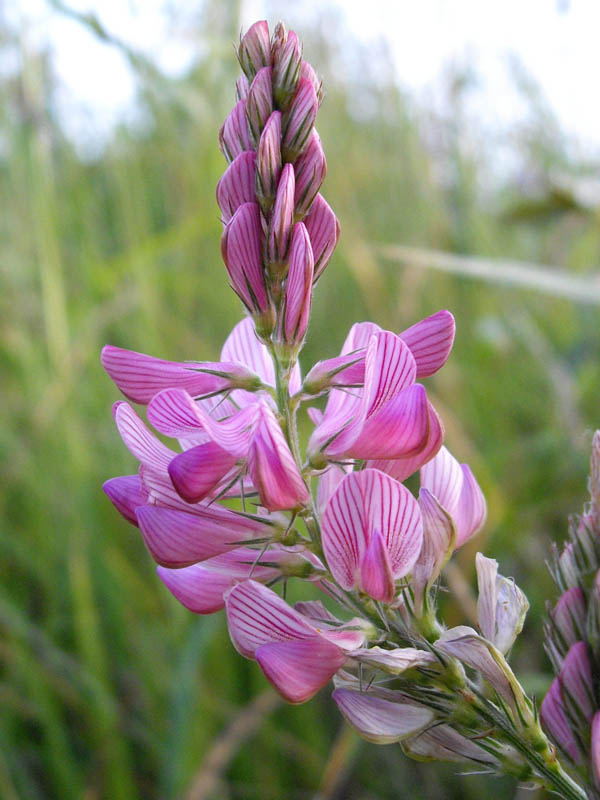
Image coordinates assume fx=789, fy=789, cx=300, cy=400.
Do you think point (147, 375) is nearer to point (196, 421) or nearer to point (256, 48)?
point (196, 421)

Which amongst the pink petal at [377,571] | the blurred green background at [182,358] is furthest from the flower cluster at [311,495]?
the blurred green background at [182,358]

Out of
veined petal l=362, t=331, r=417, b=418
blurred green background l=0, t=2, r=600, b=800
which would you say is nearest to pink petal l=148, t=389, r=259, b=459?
veined petal l=362, t=331, r=417, b=418

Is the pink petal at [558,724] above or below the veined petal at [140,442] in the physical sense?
below

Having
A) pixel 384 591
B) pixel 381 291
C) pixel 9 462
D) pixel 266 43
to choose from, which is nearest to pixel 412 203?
pixel 381 291

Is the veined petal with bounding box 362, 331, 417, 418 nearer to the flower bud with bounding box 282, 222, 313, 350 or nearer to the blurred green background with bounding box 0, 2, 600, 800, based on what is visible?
the flower bud with bounding box 282, 222, 313, 350

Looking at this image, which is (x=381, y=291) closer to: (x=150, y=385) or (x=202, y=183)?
(x=202, y=183)

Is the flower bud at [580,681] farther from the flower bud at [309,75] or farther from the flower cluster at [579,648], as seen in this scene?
the flower bud at [309,75]
